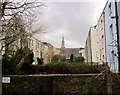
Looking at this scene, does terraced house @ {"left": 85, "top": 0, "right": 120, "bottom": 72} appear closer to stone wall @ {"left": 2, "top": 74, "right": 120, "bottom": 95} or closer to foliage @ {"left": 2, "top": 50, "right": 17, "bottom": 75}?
stone wall @ {"left": 2, "top": 74, "right": 120, "bottom": 95}

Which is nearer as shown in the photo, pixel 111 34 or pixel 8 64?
pixel 8 64

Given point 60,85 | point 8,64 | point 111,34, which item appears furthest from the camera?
point 111,34

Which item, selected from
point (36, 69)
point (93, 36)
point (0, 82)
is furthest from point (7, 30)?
point (93, 36)

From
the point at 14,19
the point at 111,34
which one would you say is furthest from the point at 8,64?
the point at 111,34

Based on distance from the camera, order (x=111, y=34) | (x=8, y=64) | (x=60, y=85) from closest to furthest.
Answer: (x=60, y=85), (x=8, y=64), (x=111, y=34)

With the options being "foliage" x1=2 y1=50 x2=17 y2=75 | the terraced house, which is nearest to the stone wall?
the terraced house

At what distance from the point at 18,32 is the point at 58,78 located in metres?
7.63

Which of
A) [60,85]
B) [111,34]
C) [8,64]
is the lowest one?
[60,85]

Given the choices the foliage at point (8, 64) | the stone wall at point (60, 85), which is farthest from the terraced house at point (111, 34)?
the foliage at point (8, 64)

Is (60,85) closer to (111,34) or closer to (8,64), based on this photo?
(8,64)

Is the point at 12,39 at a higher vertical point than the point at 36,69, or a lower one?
higher

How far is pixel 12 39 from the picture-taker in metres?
19.4

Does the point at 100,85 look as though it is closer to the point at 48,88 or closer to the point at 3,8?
the point at 48,88

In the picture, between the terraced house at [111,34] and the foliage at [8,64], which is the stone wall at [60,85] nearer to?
the terraced house at [111,34]
